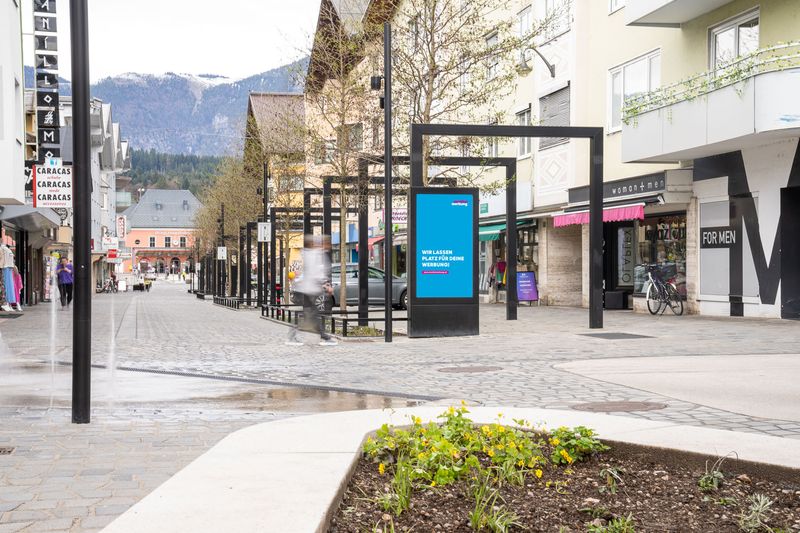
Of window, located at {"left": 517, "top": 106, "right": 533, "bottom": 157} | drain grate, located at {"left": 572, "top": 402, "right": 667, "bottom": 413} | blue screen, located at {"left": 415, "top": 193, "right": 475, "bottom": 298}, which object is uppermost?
window, located at {"left": 517, "top": 106, "right": 533, "bottom": 157}

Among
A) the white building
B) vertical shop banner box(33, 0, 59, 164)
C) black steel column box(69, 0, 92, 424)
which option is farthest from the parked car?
black steel column box(69, 0, 92, 424)

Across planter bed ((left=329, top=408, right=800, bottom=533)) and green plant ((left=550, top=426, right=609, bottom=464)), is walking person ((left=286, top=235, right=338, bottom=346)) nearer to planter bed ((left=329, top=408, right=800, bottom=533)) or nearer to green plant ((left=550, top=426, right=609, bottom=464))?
planter bed ((left=329, top=408, right=800, bottom=533))

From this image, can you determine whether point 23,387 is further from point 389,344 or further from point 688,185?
point 688,185

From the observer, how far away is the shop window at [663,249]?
25172mm

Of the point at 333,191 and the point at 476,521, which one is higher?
the point at 333,191

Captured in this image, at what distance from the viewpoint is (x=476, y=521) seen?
13.0 feet

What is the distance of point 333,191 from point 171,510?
24.7 meters

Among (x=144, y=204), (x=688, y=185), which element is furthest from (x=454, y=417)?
(x=144, y=204)

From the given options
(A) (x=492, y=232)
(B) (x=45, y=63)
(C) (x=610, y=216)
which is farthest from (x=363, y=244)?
(A) (x=492, y=232)

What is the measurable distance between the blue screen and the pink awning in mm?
8986

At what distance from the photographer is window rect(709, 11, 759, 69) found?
69.9 ft

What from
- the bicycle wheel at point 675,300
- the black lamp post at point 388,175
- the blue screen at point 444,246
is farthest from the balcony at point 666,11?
the blue screen at point 444,246

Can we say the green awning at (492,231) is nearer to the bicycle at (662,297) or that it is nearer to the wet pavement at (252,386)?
the bicycle at (662,297)

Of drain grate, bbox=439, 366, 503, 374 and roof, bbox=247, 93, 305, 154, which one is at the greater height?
roof, bbox=247, 93, 305, 154
